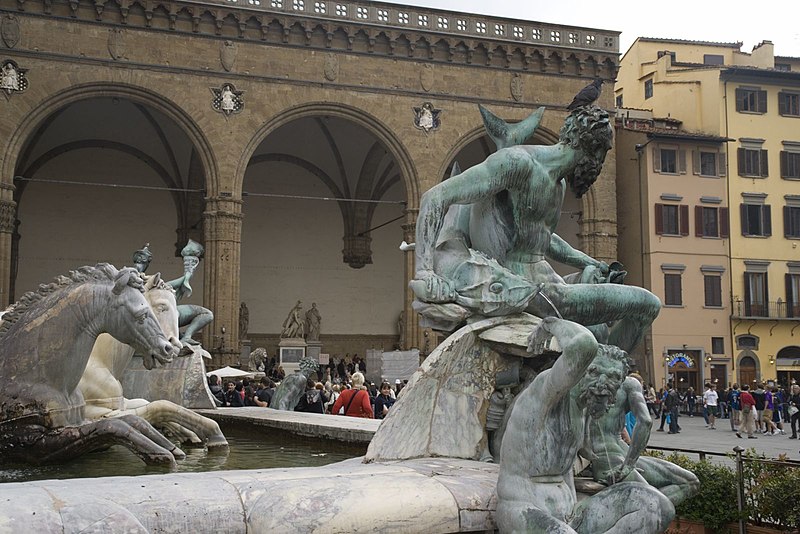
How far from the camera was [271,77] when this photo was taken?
2850 cm

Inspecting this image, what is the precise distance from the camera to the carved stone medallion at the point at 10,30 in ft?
84.5

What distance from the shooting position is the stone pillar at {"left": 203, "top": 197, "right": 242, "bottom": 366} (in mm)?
27422

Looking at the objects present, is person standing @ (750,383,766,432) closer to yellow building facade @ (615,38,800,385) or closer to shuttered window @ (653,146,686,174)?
yellow building facade @ (615,38,800,385)

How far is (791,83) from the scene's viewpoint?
37406 millimetres

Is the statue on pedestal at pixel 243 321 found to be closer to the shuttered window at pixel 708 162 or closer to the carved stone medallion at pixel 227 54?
the carved stone medallion at pixel 227 54

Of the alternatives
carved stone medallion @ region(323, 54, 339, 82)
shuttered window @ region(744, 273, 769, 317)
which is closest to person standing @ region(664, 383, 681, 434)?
shuttered window @ region(744, 273, 769, 317)

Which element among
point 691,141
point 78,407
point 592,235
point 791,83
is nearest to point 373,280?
point 592,235

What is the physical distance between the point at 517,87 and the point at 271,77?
8.65m

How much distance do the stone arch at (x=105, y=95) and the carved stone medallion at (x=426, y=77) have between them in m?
7.54

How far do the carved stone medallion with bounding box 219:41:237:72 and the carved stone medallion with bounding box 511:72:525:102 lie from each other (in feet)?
31.7

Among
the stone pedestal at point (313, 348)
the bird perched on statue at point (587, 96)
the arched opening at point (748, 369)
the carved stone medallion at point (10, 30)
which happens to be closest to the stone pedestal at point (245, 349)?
the stone pedestal at point (313, 348)

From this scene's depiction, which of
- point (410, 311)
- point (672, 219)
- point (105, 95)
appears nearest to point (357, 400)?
point (410, 311)

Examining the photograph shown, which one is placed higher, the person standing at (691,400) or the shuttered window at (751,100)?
the shuttered window at (751,100)

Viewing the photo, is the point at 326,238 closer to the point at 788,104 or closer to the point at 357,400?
the point at 788,104
